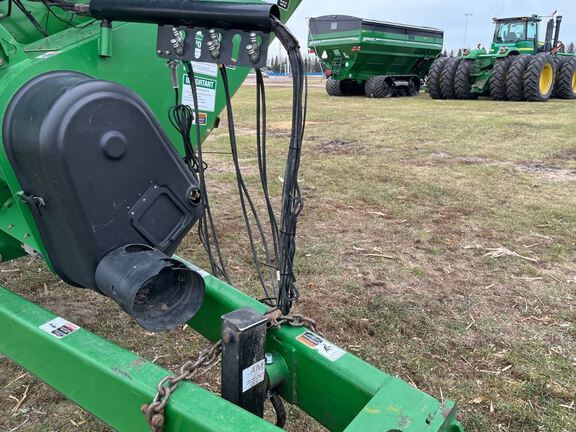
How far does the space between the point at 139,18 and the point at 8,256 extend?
1238mm

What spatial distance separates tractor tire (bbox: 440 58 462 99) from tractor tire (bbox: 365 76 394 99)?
2169 millimetres

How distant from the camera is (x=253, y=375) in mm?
1506

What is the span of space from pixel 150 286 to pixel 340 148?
6535 mm

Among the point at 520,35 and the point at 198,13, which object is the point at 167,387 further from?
the point at 520,35

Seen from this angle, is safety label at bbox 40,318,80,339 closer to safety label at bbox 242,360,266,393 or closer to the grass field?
safety label at bbox 242,360,266,393

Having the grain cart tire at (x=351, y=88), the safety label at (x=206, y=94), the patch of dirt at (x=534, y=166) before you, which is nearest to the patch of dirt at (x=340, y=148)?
the patch of dirt at (x=534, y=166)

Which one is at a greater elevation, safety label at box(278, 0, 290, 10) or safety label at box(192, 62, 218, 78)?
safety label at box(278, 0, 290, 10)

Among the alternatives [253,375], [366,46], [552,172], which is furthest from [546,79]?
[253,375]

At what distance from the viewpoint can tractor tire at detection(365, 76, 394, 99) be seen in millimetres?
17781

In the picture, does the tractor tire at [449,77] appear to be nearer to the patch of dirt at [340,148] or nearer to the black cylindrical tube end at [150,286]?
the patch of dirt at [340,148]

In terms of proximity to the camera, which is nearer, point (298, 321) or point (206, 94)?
point (298, 321)

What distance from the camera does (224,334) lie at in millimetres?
1463

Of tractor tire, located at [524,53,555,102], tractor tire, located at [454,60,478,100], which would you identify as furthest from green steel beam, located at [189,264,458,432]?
tractor tire, located at [454,60,478,100]

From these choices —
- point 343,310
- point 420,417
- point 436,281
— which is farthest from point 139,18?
point 436,281
